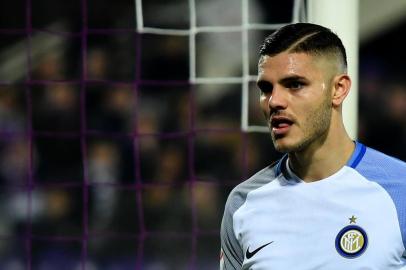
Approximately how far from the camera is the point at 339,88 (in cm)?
175

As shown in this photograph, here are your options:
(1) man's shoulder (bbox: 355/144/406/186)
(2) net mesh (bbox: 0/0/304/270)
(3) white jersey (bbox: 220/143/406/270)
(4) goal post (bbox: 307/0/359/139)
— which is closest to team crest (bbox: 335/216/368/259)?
(3) white jersey (bbox: 220/143/406/270)

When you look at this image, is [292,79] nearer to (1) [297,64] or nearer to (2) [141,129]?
(1) [297,64]

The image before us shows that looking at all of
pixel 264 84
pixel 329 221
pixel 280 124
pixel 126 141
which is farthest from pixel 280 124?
pixel 126 141

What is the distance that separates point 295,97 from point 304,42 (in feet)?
0.44

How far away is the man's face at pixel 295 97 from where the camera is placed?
1.69m

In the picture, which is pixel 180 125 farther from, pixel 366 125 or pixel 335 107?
pixel 335 107

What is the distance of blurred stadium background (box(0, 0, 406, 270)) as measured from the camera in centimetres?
498

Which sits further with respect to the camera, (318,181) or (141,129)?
(141,129)

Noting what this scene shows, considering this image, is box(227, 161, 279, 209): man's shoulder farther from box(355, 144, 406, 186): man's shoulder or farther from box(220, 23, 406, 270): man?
box(355, 144, 406, 186): man's shoulder

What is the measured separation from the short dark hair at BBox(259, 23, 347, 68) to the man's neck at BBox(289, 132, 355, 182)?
0.19 m

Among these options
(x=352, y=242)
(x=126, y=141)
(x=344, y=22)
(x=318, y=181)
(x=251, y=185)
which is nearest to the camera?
(x=352, y=242)

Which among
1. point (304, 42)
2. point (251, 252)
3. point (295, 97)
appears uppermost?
point (304, 42)

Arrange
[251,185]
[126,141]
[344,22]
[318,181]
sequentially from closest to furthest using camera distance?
1. [318,181]
2. [251,185]
3. [344,22]
4. [126,141]

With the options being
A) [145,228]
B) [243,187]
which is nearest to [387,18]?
[145,228]
